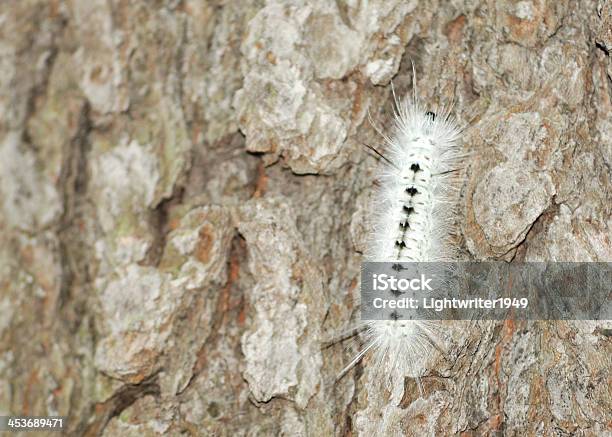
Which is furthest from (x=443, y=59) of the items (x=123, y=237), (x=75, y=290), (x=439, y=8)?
(x=75, y=290)

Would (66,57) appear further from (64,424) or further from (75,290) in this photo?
(64,424)

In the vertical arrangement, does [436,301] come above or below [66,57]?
below

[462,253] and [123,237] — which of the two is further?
[123,237]

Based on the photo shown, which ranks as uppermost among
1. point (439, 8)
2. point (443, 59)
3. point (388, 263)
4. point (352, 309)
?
point (439, 8)

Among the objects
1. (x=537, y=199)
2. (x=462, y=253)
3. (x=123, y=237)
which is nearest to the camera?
(x=537, y=199)
